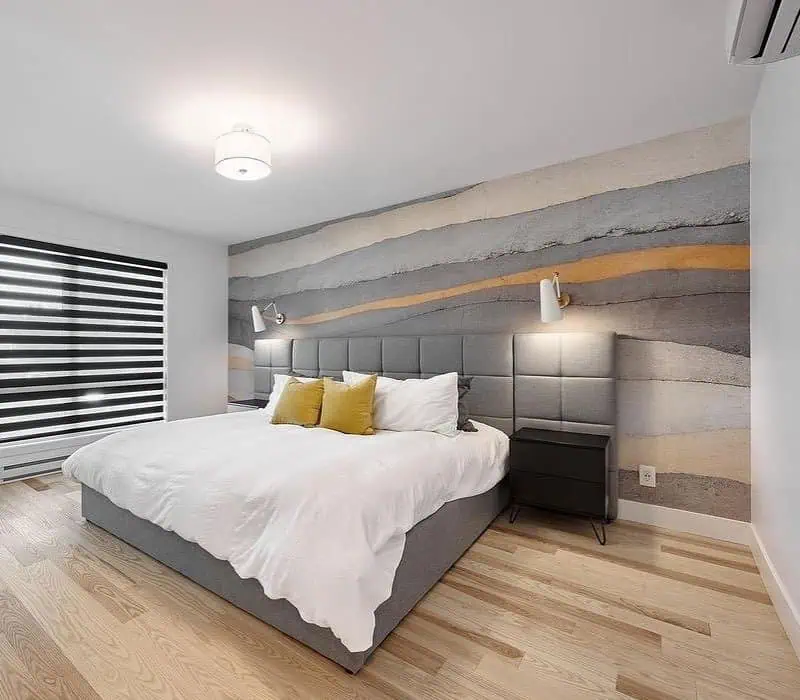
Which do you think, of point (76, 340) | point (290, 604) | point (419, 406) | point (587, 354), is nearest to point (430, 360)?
point (419, 406)

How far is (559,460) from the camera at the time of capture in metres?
2.57

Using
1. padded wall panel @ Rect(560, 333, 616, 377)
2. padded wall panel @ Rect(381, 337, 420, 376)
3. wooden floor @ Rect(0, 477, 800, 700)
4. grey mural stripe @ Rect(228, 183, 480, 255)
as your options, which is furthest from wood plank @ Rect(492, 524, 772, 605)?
grey mural stripe @ Rect(228, 183, 480, 255)

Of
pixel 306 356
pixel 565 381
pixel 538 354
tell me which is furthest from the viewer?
pixel 306 356

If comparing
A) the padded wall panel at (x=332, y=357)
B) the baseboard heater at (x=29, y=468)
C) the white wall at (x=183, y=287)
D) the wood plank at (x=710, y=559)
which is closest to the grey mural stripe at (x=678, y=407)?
the wood plank at (x=710, y=559)

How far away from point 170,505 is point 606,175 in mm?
3255

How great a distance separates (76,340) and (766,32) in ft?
16.1

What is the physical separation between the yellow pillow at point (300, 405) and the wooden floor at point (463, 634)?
1.16 metres

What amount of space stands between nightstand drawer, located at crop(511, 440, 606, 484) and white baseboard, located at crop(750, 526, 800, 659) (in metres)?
0.78

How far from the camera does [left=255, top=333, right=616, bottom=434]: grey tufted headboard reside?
2.77 meters

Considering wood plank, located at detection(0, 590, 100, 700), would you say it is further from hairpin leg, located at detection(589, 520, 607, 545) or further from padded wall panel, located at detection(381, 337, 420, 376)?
padded wall panel, located at detection(381, 337, 420, 376)

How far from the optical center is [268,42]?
5.99ft

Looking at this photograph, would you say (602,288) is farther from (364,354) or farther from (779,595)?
(364,354)

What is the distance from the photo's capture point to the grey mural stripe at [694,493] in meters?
2.50

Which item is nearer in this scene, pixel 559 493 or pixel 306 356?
pixel 559 493
